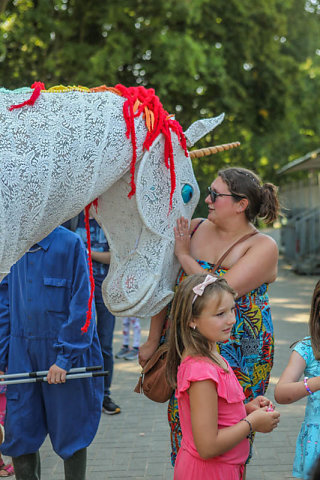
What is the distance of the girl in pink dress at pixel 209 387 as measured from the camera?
229cm

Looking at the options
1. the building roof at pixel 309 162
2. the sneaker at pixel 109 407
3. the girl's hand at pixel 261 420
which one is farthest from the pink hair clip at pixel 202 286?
the building roof at pixel 309 162

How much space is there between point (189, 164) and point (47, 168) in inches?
30.7

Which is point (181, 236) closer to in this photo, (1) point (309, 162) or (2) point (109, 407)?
(2) point (109, 407)

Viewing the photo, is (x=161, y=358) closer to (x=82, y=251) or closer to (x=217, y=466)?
(x=217, y=466)

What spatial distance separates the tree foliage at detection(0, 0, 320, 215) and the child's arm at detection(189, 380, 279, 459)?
30.2 feet

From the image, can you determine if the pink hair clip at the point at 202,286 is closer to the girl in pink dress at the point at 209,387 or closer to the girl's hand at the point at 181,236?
the girl in pink dress at the point at 209,387

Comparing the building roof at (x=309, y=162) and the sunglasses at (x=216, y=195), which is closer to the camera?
the sunglasses at (x=216, y=195)

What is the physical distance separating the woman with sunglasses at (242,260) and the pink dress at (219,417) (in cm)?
39

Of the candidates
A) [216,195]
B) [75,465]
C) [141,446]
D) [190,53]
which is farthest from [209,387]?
[190,53]

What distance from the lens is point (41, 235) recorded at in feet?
6.74

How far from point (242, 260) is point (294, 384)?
0.58m

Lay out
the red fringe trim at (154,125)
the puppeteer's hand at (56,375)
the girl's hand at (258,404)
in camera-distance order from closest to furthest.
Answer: the red fringe trim at (154,125)
the girl's hand at (258,404)
the puppeteer's hand at (56,375)

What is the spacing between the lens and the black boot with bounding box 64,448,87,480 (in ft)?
11.0

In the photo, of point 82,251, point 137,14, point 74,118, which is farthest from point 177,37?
point 74,118
